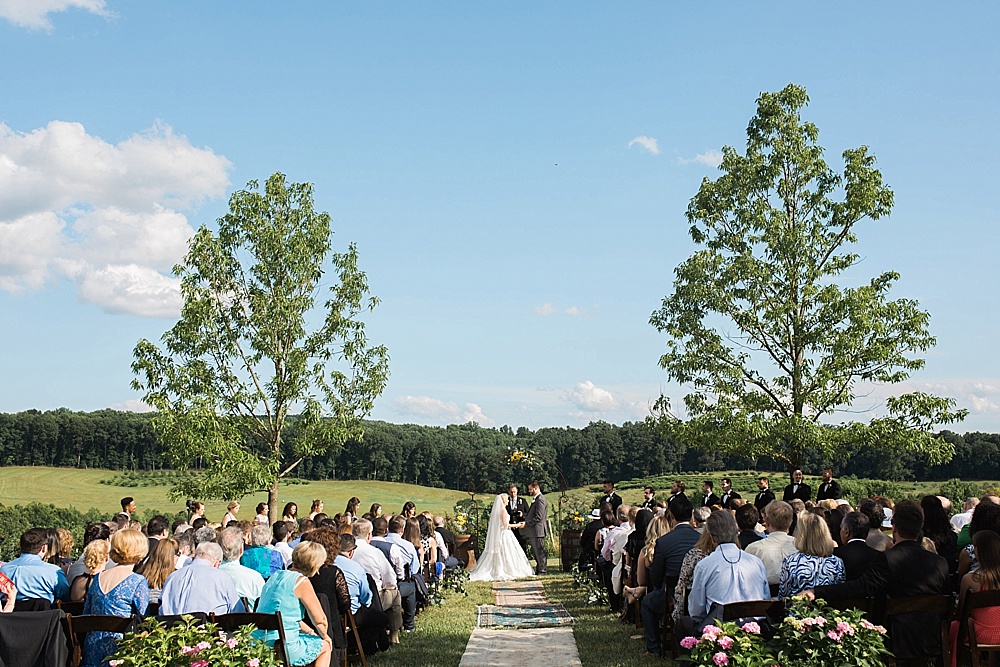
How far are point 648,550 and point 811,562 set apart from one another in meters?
3.14

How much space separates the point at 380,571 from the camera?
34.7 ft

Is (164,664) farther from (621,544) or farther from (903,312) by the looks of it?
(903,312)

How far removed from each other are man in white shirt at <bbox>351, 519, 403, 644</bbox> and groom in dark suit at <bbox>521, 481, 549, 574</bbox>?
1013 cm

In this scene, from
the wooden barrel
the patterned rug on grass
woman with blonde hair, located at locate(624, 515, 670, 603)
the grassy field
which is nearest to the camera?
woman with blonde hair, located at locate(624, 515, 670, 603)

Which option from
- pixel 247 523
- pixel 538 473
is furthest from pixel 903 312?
pixel 247 523

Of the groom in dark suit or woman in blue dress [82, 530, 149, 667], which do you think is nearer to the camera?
woman in blue dress [82, 530, 149, 667]

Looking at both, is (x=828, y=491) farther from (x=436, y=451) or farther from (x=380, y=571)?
(x=436, y=451)

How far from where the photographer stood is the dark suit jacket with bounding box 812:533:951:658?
6.93 meters

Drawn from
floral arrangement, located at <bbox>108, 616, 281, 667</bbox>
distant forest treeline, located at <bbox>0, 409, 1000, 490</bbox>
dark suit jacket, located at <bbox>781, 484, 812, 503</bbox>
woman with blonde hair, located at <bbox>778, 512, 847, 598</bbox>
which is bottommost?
floral arrangement, located at <bbox>108, 616, 281, 667</bbox>

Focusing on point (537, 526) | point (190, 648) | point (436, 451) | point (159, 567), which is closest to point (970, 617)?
point (190, 648)

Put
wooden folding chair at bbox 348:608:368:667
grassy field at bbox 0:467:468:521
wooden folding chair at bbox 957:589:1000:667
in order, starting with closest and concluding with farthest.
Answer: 1. wooden folding chair at bbox 957:589:1000:667
2. wooden folding chair at bbox 348:608:368:667
3. grassy field at bbox 0:467:468:521

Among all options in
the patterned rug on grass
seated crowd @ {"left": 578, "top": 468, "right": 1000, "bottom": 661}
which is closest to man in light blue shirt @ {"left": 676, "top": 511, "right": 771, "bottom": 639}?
seated crowd @ {"left": 578, "top": 468, "right": 1000, "bottom": 661}

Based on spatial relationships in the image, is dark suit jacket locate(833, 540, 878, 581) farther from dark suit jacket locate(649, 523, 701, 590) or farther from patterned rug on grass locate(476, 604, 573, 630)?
patterned rug on grass locate(476, 604, 573, 630)

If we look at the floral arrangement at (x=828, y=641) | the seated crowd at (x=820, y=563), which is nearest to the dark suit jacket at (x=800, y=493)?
the seated crowd at (x=820, y=563)
